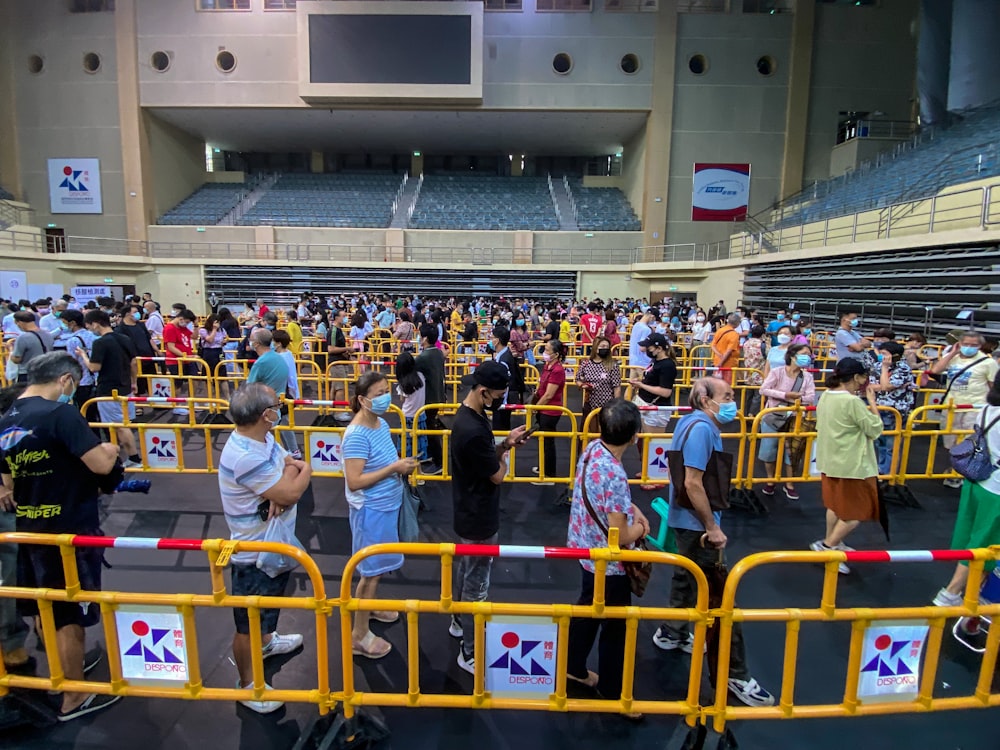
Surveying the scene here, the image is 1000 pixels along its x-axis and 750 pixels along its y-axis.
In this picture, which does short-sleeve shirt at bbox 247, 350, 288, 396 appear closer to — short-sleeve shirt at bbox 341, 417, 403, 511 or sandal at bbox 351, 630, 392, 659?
short-sleeve shirt at bbox 341, 417, 403, 511

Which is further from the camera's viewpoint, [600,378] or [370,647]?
[600,378]

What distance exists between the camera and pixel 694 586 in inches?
133

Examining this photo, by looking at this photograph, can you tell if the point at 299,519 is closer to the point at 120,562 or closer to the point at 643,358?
the point at 120,562

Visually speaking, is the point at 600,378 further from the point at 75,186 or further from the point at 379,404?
the point at 75,186

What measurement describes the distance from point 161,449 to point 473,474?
4.59 meters

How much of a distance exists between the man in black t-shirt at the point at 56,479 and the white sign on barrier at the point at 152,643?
0.41 metres

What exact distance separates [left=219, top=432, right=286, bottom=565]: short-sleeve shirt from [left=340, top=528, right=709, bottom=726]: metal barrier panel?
2.27 ft

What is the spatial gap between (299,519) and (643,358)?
6.64 metres

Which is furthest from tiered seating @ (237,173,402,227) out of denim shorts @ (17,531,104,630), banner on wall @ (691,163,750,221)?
denim shorts @ (17,531,104,630)

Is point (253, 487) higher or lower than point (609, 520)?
higher

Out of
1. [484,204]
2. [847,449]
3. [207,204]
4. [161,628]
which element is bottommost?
[161,628]

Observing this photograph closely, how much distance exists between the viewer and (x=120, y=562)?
4539 millimetres

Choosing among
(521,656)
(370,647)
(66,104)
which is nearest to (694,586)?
(521,656)

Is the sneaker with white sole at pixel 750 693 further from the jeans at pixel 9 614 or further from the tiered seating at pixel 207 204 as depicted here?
the tiered seating at pixel 207 204
